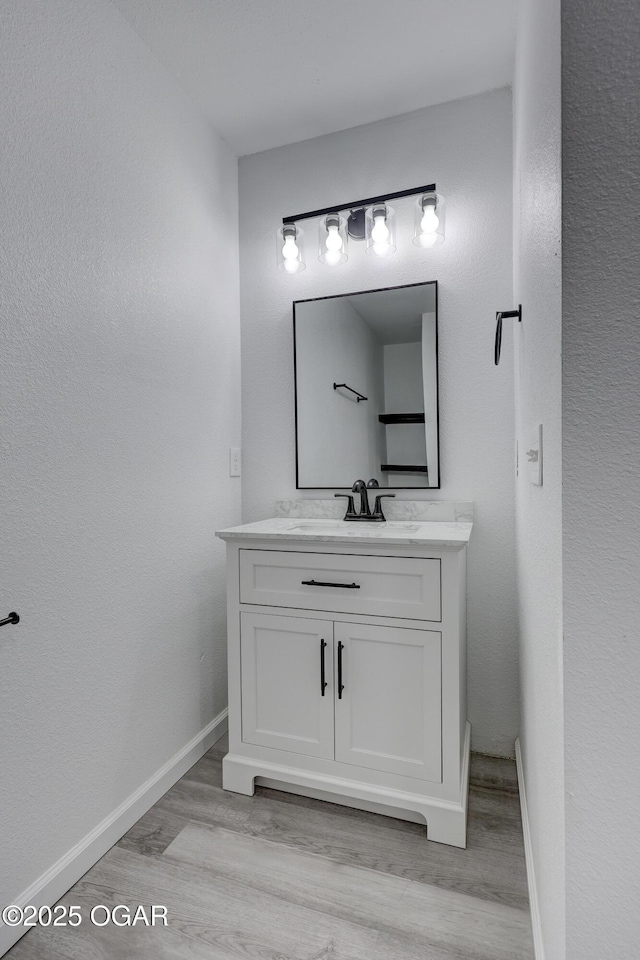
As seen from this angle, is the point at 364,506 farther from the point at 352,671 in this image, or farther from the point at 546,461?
the point at 546,461

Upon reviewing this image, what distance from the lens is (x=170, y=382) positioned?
5.81ft

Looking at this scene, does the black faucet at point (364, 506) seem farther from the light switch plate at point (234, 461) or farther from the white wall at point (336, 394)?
the light switch plate at point (234, 461)

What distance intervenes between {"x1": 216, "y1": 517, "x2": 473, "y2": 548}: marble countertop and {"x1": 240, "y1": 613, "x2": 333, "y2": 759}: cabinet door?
27 centimetres

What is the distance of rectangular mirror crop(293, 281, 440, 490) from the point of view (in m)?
1.97

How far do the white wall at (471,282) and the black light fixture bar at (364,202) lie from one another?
78mm

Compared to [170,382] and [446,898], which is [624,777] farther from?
[170,382]

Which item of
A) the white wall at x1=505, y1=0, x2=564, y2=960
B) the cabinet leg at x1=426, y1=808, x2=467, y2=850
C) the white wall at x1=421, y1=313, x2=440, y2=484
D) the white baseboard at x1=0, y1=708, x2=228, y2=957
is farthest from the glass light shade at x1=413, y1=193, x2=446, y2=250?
the white baseboard at x1=0, y1=708, x2=228, y2=957

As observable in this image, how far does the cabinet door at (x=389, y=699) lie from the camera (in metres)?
1.46

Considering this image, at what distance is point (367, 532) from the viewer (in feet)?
5.22

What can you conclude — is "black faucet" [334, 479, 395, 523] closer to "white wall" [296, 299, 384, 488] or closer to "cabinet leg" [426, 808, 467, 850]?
"white wall" [296, 299, 384, 488]

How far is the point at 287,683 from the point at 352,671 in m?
0.23

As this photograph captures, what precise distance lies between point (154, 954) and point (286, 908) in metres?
0.31

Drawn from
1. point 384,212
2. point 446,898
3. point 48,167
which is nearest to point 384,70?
point 384,212

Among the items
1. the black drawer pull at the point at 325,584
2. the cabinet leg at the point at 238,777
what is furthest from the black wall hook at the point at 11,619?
the cabinet leg at the point at 238,777
